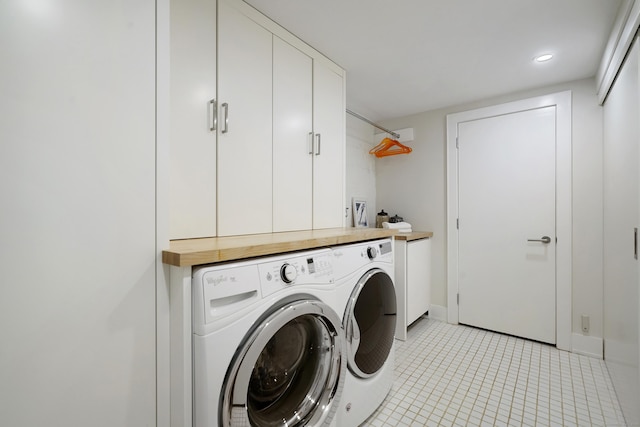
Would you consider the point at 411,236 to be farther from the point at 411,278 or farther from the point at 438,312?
the point at 438,312

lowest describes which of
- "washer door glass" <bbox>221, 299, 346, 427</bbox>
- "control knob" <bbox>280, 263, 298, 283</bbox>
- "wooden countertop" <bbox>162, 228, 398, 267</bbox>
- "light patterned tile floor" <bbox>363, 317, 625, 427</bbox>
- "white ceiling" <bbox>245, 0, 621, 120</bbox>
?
"light patterned tile floor" <bbox>363, 317, 625, 427</bbox>

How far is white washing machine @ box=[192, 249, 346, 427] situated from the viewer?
84cm

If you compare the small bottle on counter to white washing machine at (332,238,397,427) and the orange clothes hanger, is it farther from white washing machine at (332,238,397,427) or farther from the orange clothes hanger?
white washing machine at (332,238,397,427)

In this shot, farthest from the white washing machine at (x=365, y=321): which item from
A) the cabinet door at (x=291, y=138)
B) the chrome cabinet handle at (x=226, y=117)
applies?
the chrome cabinet handle at (x=226, y=117)

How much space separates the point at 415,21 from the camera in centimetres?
163

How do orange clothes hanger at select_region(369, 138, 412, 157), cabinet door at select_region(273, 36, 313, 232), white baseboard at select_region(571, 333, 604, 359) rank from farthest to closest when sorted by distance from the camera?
orange clothes hanger at select_region(369, 138, 412, 157) < white baseboard at select_region(571, 333, 604, 359) < cabinet door at select_region(273, 36, 313, 232)

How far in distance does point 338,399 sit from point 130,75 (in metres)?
1.41

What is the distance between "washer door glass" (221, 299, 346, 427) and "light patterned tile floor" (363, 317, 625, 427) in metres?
0.54

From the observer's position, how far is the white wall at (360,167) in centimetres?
292

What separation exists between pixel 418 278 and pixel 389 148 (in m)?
1.33

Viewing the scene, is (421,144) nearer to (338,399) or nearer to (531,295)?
(531,295)

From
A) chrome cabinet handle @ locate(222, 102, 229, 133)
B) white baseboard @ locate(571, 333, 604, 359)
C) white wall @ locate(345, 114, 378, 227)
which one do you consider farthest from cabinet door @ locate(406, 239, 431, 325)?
chrome cabinet handle @ locate(222, 102, 229, 133)

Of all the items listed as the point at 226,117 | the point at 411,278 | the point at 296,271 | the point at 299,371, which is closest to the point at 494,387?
the point at 411,278

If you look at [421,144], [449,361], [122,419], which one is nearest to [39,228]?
[122,419]
